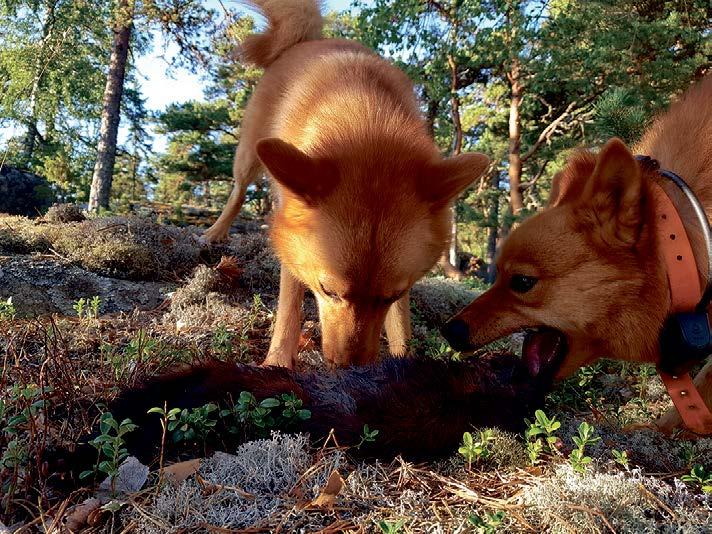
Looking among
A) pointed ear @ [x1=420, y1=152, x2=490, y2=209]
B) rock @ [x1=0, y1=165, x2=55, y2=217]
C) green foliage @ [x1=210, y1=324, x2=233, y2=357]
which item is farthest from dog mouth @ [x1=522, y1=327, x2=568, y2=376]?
rock @ [x1=0, y1=165, x2=55, y2=217]

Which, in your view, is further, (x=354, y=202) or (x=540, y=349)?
(x=354, y=202)

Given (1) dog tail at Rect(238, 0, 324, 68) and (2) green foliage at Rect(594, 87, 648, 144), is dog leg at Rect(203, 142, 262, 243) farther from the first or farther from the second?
(2) green foliage at Rect(594, 87, 648, 144)

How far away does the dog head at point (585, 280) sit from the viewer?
2158 mm

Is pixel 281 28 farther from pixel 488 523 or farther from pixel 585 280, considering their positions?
pixel 488 523

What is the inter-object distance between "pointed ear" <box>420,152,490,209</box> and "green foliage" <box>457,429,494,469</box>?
5.05ft

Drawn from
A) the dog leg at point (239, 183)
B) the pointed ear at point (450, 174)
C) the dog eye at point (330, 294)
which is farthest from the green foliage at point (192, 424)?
the dog leg at point (239, 183)

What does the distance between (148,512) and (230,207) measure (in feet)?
16.2

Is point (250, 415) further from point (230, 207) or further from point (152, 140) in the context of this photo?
point (152, 140)

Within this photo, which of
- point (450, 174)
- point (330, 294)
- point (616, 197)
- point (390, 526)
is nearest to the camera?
point (390, 526)

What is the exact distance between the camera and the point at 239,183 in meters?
5.75

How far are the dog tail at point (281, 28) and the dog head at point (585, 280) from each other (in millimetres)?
3781

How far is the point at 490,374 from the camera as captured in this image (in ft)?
6.61

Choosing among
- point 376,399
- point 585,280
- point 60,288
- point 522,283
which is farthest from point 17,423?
point 60,288

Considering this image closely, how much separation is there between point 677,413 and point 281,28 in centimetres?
487
